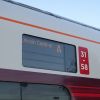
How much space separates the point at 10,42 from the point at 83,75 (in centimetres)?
163

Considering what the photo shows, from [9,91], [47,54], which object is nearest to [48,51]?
[47,54]

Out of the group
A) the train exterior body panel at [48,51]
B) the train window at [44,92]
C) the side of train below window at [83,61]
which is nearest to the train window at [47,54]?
the train exterior body panel at [48,51]

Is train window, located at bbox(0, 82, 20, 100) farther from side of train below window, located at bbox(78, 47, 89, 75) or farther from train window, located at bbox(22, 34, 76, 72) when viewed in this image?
side of train below window, located at bbox(78, 47, 89, 75)

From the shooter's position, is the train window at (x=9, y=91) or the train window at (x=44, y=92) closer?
the train window at (x=9, y=91)

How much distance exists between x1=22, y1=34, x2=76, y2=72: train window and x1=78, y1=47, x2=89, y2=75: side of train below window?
141 millimetres

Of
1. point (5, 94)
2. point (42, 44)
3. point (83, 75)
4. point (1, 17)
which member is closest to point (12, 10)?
point (1, 17)

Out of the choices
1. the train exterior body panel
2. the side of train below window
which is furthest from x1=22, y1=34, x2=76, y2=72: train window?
the side of train below window

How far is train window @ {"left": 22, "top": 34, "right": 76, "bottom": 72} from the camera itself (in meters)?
5.49

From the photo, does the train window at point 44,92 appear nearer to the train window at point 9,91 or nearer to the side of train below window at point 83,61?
the train window at point 9,91

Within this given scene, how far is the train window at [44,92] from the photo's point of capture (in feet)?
17.6

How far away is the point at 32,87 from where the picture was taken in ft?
17.9

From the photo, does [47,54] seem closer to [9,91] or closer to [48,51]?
[48,51]

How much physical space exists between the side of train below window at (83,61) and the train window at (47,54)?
5.5 inches

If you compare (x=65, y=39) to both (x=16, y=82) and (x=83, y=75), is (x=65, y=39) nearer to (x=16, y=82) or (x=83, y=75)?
(x=83, y=75)
